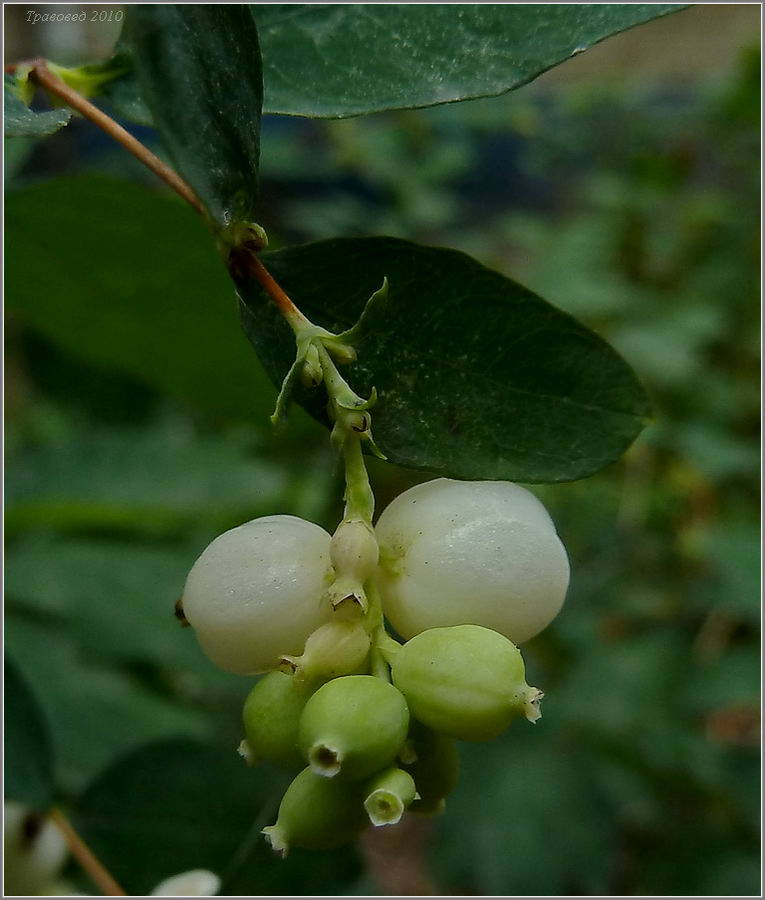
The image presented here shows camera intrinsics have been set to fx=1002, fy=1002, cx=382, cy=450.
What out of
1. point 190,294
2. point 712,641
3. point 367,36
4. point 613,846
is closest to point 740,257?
point 712,641

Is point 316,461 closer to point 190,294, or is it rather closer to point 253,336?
point 190,294

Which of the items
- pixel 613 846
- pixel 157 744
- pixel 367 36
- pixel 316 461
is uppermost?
pixel 367 36

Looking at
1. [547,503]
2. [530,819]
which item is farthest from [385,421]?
[547,503]

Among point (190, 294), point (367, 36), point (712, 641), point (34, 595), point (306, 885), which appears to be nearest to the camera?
point (367, 36)

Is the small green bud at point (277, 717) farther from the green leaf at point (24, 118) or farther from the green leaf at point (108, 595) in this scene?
the green leaf at point (108, 595)

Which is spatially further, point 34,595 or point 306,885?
point 34,595

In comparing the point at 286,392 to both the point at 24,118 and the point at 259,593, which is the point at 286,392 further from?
the point at 24,118

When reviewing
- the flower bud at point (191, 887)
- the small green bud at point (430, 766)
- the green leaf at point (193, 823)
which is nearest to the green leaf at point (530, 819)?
the green leaf at point (193, 823)
